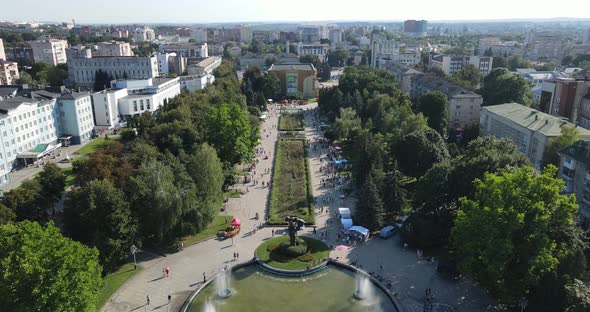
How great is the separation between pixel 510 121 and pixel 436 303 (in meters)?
35.0

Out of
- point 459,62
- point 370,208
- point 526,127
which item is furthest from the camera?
point 459,62

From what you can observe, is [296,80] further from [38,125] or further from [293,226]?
[293,226]

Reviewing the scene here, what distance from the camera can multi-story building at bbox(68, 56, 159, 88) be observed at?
310 feet

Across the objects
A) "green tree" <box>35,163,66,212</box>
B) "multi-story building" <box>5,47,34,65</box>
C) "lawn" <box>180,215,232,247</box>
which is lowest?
"lawn" <box>180,215,232,247</box>

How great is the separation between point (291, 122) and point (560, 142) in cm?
4385

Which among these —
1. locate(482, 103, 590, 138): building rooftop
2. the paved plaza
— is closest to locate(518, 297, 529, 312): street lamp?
the paved plaza

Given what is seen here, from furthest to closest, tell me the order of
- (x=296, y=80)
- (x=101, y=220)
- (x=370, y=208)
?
(x=296, y=80)
(x=370, y=208)
(x=101, y=220)

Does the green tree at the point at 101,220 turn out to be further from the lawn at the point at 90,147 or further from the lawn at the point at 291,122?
the lawn at the point at 291,122

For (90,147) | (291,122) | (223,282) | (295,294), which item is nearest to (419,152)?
(295,294)

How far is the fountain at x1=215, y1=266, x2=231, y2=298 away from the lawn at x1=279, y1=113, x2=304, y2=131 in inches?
1733

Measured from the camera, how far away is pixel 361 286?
27672mm

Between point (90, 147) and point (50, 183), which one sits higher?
point (50, 183)

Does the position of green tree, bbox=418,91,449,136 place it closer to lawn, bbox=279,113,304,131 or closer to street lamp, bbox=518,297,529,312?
lawn, bbox=279,113,304,131

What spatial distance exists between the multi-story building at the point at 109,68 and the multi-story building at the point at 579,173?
273 ft
